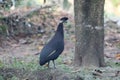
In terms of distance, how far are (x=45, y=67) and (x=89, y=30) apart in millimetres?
1367

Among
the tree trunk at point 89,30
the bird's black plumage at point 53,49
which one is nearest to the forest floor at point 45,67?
the bird's black plumage at point 53,49

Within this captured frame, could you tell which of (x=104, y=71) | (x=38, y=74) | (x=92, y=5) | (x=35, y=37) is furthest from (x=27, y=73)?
(x=35, y=37)

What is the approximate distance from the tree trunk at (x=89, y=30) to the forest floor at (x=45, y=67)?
35 cm

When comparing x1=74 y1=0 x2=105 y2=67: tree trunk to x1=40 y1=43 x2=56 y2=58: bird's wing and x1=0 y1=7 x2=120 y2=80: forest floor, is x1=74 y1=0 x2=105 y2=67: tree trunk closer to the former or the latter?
x1=0 y1=7 x2=120 y2=80: forest floor

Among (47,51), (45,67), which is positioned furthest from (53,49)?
(45,67)

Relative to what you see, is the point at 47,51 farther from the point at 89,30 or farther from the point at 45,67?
the point at 89,30

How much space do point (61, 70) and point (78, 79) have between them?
1.53ft

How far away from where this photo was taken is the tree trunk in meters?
9.38

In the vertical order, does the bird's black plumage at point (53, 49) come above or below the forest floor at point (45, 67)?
above

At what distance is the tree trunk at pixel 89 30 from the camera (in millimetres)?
9383

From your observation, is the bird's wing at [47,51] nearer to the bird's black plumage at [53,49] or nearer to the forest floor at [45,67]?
the bird's black plumage at [53,49]

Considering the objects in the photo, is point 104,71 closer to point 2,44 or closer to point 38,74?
point 38,74

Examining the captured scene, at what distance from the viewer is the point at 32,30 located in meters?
15.8

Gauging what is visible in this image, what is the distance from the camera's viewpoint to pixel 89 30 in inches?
372
